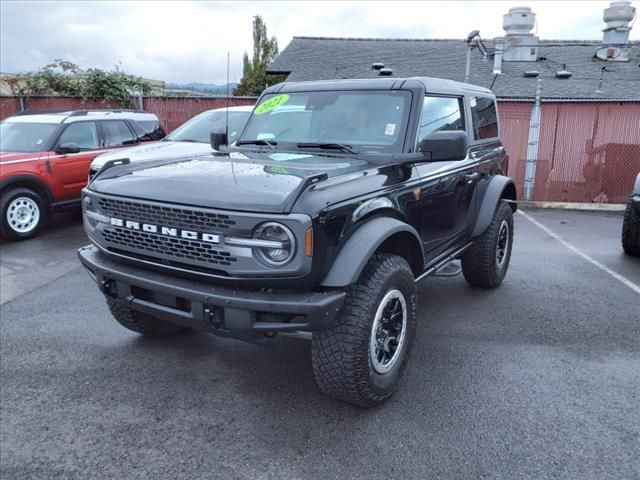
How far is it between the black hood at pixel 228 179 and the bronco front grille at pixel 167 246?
0.70 feet

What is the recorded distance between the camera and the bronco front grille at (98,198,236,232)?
8.79 ft

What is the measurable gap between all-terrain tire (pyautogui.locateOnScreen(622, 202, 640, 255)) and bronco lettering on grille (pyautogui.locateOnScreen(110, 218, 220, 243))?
566 cm

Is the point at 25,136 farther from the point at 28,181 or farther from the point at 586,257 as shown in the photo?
the point at 586,257

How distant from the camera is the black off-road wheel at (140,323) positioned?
383 centimetres

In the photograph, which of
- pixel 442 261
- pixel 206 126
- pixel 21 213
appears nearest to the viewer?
pixel 442 261

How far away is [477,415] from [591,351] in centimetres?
143

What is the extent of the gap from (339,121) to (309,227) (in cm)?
162

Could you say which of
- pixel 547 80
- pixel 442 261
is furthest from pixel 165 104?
pixel 547 80

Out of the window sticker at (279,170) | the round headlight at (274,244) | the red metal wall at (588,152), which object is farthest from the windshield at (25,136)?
the red metal wall at (588,152)

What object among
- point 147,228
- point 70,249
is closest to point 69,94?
point 70,249

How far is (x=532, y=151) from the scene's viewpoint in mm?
10664

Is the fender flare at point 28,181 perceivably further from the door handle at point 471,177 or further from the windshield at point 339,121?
the door handle at point 471,177

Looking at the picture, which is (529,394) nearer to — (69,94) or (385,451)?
(385,451)

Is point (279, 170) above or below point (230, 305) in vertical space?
above
